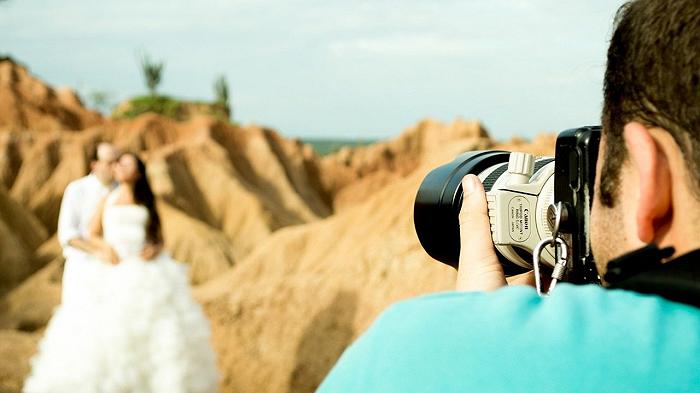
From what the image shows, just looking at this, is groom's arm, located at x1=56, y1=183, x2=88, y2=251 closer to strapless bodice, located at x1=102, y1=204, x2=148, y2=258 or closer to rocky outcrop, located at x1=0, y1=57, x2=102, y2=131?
strapless bodice, located at x1=102, y1=204, x2=148, y2=258

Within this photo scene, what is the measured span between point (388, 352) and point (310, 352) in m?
6.03

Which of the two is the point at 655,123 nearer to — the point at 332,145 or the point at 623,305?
the point at 623,305

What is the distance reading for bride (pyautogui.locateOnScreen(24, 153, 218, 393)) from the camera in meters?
5.55

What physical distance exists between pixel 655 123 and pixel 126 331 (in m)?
5.14

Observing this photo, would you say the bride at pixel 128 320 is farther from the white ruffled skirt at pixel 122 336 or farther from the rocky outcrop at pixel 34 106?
the rocky outcrop at pixel 34 106

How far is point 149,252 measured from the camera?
5840 millimetres

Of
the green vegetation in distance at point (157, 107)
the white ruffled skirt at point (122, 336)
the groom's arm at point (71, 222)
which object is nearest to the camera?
the white ruffled skirt at point (122, 336)

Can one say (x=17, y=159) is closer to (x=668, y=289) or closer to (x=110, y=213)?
(x=110, y=213)

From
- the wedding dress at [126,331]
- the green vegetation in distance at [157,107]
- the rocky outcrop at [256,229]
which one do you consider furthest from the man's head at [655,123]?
the green vegetation in distance at [157,107]

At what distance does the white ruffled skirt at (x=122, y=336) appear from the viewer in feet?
18.2

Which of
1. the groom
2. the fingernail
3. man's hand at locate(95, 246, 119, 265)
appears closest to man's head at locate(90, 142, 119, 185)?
the groom

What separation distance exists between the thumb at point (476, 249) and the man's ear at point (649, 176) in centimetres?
23

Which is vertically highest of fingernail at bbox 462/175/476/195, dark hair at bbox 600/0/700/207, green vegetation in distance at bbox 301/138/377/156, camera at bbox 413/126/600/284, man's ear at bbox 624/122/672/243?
dark hair at bbox 600/0/700/207

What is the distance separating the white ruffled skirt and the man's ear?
5112 millimetres
